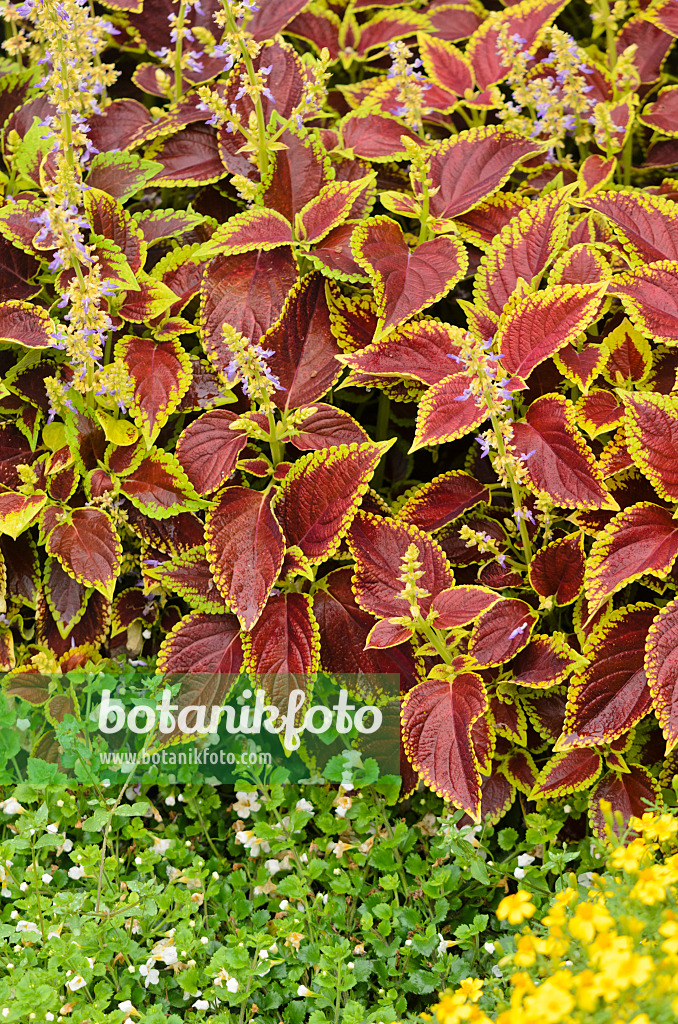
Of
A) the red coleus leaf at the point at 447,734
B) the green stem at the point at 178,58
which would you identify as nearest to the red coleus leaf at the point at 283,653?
the red coleus leaf at the point at 447,734

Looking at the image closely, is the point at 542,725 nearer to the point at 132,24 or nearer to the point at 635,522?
the point at 635,522

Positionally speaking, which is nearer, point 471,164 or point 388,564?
point 388,564

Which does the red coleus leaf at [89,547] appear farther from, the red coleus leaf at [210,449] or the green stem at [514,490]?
the green stem at [514,490]

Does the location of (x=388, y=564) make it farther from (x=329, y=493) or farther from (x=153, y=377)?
(x=153, y=377)

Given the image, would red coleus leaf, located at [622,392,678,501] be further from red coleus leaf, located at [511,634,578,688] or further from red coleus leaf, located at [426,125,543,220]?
red coleus leaf, located at [426,125,543,220]

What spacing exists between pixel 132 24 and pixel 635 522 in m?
2.14

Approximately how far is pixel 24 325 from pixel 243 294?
527 mm

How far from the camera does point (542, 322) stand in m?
2.12

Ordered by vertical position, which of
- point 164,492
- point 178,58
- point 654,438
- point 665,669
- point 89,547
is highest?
point 178,58

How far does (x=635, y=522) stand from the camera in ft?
6.48

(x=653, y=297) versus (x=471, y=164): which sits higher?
(x=471, y=164)

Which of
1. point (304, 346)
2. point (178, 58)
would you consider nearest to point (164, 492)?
point (304, 346)

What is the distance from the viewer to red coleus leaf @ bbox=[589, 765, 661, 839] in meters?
2.04

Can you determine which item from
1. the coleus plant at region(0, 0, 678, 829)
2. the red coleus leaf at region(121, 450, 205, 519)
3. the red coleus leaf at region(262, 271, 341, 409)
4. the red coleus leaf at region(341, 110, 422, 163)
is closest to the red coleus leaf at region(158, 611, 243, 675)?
the coleus plant at region(0, 0, 678, 829)
